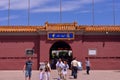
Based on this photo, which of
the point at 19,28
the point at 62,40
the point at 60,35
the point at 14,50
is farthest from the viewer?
the point at 19,28

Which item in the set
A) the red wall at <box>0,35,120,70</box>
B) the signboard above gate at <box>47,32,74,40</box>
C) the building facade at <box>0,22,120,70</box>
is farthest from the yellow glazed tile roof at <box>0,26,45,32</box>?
the signboard above gate at <box>47,32,74,40</box>

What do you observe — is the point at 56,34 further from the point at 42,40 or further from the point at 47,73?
the point at 47,73

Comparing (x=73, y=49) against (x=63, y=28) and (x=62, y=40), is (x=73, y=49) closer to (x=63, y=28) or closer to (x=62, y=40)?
(x=62, y=40)

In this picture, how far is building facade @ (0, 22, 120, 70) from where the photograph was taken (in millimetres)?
43812

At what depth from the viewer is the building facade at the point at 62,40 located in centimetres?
4381

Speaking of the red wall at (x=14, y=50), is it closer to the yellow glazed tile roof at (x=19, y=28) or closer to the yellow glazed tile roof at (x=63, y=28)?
the yellow glazed tile roof at (x=19, y=28)

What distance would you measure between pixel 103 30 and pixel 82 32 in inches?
96.9

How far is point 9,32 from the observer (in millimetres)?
44031

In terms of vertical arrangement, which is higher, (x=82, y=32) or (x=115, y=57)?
(x=82, y=32)

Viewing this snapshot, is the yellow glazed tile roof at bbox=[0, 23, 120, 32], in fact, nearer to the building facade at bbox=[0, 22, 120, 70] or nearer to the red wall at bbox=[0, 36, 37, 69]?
the building facade at bbox=[0, 22, 120, 70]

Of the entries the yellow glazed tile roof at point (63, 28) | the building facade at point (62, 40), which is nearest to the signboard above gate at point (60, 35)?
the building facade at point (62, 40)

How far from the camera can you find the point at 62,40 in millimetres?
44312

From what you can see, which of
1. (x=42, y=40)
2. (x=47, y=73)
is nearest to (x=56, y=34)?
(x=42, y=40)

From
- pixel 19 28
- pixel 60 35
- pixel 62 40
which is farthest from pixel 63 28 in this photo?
pixel 19 28
